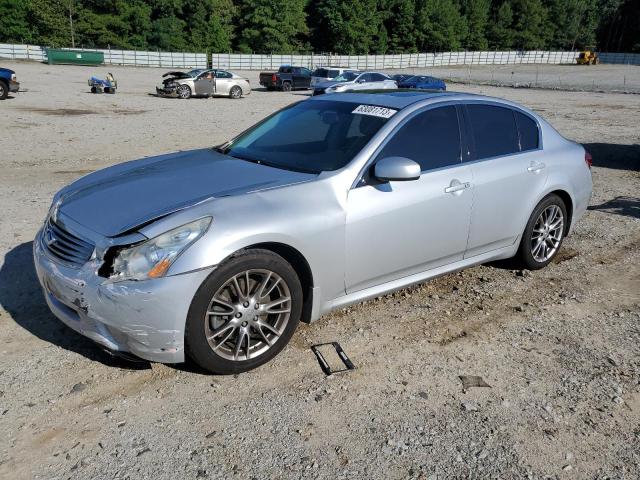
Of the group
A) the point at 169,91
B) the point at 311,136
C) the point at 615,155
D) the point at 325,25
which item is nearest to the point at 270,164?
the point at 311,136

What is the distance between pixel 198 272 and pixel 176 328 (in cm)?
33

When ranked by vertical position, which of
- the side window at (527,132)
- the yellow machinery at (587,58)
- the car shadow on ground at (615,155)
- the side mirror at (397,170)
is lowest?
the car shadow on ground at (615,155)

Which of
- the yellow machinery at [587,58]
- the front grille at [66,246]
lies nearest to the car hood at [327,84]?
the front grille at [66,246]

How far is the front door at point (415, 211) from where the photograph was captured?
3705 millimetres

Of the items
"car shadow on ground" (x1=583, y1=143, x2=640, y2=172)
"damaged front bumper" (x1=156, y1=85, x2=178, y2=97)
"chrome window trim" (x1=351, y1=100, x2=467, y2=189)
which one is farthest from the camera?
"damaged front bumper" (x1=156, y1=85, x2=178, y2=97)

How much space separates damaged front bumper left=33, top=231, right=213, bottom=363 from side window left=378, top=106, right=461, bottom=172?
1.74 meters

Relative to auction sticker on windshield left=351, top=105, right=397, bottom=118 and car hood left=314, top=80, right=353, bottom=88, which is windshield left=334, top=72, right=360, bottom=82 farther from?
auction sticker on windshield left=351, top=105, right=397, bottom=118

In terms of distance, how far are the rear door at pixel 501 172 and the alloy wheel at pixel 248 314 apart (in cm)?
181

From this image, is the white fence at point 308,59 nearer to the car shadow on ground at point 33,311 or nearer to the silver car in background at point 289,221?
the car shadow on ground at point 33,311

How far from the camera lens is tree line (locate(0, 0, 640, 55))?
217 ft

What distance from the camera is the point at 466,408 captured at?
3.15 metres

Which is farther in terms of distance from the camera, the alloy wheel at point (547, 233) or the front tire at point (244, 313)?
the alloy wheel at point (547, 233)

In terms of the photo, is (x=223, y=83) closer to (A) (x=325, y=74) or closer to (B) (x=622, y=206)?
(A) (x=325, y=74)

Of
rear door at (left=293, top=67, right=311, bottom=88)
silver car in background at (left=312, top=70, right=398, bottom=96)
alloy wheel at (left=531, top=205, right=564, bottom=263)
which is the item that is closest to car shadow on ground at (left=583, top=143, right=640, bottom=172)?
alloy wheel at (left=531, top=205, right=564, bottom=263)
